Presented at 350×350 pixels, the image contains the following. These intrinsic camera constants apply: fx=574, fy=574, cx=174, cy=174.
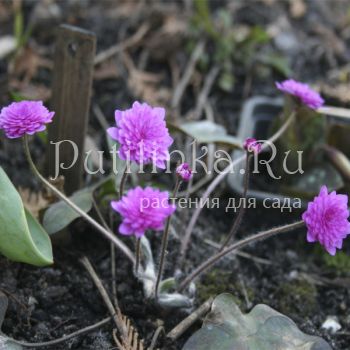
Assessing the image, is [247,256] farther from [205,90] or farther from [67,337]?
[205,90]

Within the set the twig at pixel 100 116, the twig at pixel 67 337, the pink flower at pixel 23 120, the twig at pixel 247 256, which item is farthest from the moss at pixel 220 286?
the twig at pixel 100 116

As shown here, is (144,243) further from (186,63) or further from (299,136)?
(186,63)

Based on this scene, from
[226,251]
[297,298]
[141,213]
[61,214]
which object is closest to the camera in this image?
[141,213]

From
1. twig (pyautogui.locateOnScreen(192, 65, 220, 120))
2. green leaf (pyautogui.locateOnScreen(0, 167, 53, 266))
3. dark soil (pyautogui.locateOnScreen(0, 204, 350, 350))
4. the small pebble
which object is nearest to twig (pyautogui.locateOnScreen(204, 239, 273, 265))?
dark soil (pyautogui.locateOnScreen(0, 204, 350, 350))

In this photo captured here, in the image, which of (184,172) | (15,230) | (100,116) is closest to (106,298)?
(15,230)

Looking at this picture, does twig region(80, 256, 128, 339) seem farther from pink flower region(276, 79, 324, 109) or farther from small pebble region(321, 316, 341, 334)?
pink flower region(276, 79, 324, 109)

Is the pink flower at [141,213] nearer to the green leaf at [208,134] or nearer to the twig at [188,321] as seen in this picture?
the twig at [188,321]
